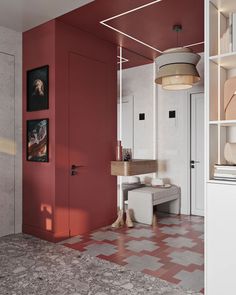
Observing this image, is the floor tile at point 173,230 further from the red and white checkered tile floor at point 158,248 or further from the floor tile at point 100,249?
the floor tile at point 100,249

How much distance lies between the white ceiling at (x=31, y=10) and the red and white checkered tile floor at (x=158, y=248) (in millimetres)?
2842

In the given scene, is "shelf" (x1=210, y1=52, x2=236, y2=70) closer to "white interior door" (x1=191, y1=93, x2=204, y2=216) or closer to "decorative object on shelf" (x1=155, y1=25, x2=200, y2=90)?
"decorative object on shelf" (x1=155, y1=25, x2=200, y2=90)

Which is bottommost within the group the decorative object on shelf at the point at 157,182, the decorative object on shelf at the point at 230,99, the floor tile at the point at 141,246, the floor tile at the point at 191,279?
the floor tile at the point at 191,279

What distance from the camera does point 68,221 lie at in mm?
4000

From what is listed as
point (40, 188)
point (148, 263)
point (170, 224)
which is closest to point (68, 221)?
point (40, 188)

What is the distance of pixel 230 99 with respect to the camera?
2.28m

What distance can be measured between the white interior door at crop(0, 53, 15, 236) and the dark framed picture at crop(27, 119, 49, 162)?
0.80 feet

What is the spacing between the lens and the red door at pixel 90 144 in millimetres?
4074

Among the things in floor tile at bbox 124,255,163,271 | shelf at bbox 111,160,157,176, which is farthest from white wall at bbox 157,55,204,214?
floor tile at bbox 124,255,163,271

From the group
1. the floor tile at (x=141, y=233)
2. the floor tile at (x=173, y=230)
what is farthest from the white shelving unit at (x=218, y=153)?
the floor tile at (x=173, y=230)

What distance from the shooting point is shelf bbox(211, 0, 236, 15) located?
2290 millimetres

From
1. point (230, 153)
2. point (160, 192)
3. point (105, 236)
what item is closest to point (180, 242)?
point (105, 236)

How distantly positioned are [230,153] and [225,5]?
1.15 metres

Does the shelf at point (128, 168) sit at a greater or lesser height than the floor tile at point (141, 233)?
greater
